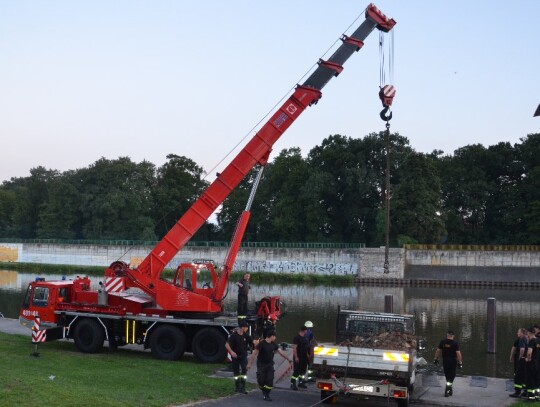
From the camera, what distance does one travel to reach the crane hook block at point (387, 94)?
26438 mm

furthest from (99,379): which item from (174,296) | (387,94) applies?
(387,94)

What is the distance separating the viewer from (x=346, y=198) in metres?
99.9

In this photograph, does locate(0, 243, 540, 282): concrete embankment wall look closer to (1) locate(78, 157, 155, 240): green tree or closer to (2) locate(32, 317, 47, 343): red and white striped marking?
(1) locate(78, 157, 155, 240): green tree

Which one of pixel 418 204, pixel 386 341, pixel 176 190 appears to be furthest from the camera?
pixel 176 190

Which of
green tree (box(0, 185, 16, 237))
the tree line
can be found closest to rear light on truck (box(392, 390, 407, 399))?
the tree line

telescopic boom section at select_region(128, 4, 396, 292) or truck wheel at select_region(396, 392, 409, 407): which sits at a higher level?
telescopic boom section at select_region(128, 4, 396, 292)

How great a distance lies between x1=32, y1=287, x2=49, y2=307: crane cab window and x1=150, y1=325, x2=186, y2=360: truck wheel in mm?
4328

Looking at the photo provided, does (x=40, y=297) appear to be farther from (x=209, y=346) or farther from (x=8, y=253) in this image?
(x=8, y=253)

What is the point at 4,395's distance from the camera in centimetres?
1496

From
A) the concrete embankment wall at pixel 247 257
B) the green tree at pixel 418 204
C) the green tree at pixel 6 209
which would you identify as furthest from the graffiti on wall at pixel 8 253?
the green tree at pixel 418 204

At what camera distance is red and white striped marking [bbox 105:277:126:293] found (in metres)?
25.0

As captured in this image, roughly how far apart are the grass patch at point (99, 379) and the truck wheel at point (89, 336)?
34 cm

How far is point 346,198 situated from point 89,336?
7690 centimetres

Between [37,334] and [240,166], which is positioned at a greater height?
[240,166]
